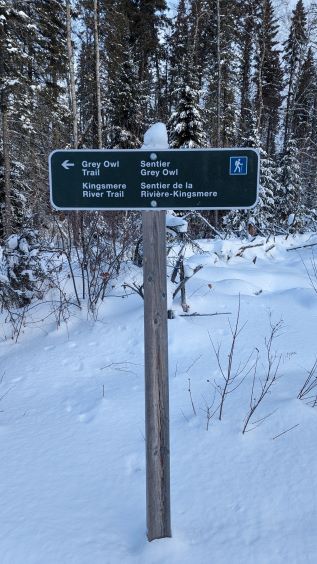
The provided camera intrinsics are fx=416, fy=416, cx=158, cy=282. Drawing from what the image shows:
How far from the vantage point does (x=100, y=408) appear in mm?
3441

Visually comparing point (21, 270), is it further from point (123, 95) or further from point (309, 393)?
point (123, 95)

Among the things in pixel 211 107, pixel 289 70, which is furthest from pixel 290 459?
pixel 289 70

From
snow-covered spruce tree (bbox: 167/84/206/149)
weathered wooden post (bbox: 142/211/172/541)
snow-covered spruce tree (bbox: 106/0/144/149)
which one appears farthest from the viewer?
snow-covered spruce tree (bbox: 106/0/144/149)

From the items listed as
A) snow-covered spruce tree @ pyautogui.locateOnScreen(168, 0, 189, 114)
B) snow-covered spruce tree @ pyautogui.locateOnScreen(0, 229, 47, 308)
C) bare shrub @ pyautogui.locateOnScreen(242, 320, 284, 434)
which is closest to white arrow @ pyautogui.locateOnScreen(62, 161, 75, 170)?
bare shrub @ pyautogui.locateOnScreen(242, 320, 284, 434)

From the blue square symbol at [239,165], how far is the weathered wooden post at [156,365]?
1.11ft

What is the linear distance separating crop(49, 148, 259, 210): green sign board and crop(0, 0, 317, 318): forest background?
12.9ft

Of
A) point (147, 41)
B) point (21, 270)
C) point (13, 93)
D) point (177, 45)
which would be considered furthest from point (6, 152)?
point (177, 45)

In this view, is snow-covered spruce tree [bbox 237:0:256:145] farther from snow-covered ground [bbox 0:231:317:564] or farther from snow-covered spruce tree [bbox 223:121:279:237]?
snow-covered ground [bbox 0:231:317:564]

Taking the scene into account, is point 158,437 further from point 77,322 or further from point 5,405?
point 77,322

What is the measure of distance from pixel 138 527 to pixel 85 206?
1694 millimetres

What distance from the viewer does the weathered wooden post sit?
178 cm

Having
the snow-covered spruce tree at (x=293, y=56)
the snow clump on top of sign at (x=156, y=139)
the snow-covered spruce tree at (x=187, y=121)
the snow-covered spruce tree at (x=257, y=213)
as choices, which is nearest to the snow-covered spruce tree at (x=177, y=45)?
the snow-covered spruce tree at (x=257, y=213)

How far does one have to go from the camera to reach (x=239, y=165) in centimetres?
167

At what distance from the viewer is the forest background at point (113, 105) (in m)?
6.22
